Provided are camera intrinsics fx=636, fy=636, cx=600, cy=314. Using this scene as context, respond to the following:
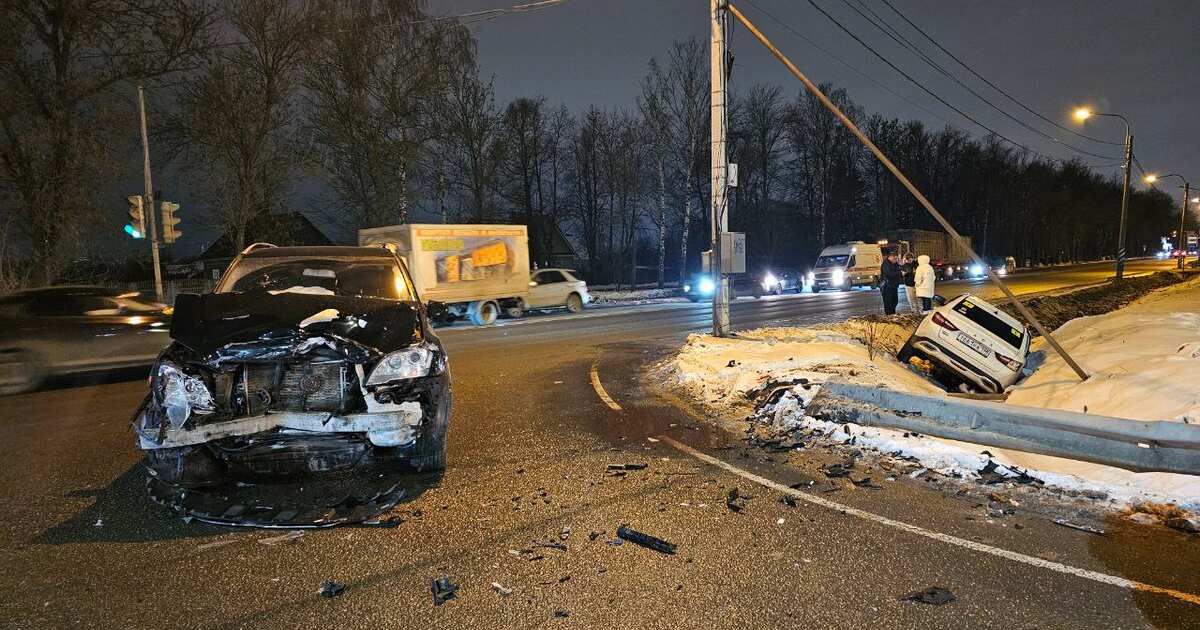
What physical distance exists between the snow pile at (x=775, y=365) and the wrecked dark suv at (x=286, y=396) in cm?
432

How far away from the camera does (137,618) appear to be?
2939 millimetres

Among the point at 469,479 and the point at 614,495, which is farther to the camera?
the point at 469,479

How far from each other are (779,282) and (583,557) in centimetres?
3396

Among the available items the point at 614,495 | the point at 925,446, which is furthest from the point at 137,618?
the point at 925,446

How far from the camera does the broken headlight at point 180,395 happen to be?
416 cm

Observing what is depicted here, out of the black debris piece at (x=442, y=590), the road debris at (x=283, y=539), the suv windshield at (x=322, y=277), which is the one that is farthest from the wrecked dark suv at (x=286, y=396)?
the suv windshield at (x=322, y=277)

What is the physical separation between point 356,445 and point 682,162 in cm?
3933

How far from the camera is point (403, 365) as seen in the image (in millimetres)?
4504

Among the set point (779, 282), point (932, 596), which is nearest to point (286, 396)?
point (932, 596)

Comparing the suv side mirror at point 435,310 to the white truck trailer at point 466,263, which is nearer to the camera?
the suv side mirror at point 435,310

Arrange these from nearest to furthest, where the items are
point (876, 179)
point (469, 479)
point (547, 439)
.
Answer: point (469, 479) < point (547, 439) < point (876, 179)

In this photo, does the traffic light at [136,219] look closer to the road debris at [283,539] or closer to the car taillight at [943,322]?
the road debris at [283,539]

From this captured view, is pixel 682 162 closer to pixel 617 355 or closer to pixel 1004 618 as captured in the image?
pixel 617 355

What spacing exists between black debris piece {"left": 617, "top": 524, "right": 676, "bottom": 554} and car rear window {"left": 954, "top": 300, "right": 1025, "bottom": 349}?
27.6 ft
